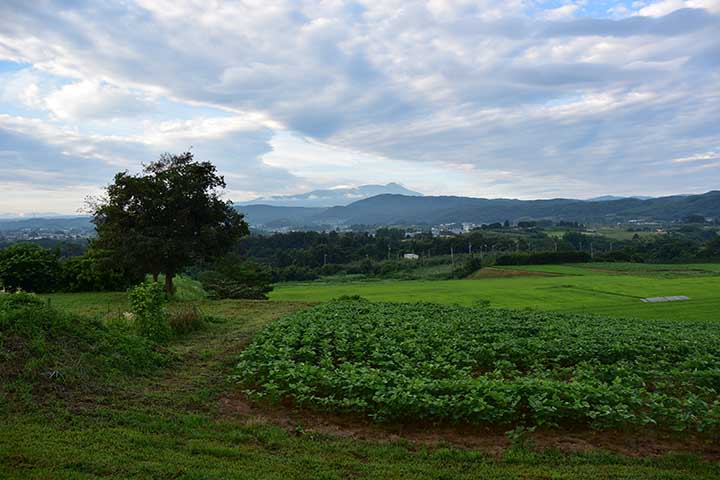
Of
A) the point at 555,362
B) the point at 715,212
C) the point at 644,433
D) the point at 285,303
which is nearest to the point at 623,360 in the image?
the point at 555,362

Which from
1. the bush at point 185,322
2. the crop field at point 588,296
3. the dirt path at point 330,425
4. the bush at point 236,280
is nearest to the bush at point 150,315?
the bush at point 185,322

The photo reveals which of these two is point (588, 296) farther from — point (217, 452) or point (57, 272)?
point (217, 452)

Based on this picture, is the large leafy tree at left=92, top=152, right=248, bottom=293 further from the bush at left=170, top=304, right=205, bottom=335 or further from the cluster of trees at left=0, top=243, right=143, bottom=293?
the bush at left=170, top=304, right=205, bottom=335

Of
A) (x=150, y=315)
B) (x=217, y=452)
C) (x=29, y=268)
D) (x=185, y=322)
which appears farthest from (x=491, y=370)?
(x=29, y=268)

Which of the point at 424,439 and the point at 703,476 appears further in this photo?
the point at 424,439

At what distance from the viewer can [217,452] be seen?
6605 mm

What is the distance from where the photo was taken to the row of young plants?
784 centimetres

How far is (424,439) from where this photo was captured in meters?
7.59

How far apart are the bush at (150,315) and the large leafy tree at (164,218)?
8.90 m

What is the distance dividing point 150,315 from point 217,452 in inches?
349

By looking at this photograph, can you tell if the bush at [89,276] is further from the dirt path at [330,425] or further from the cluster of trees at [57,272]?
the dirt path at [330,425]

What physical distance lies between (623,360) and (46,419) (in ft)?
38.1

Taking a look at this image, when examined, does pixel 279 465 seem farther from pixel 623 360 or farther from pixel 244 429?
pixel 623 360

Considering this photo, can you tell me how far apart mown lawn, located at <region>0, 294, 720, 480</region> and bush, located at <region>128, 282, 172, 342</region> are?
533cm
